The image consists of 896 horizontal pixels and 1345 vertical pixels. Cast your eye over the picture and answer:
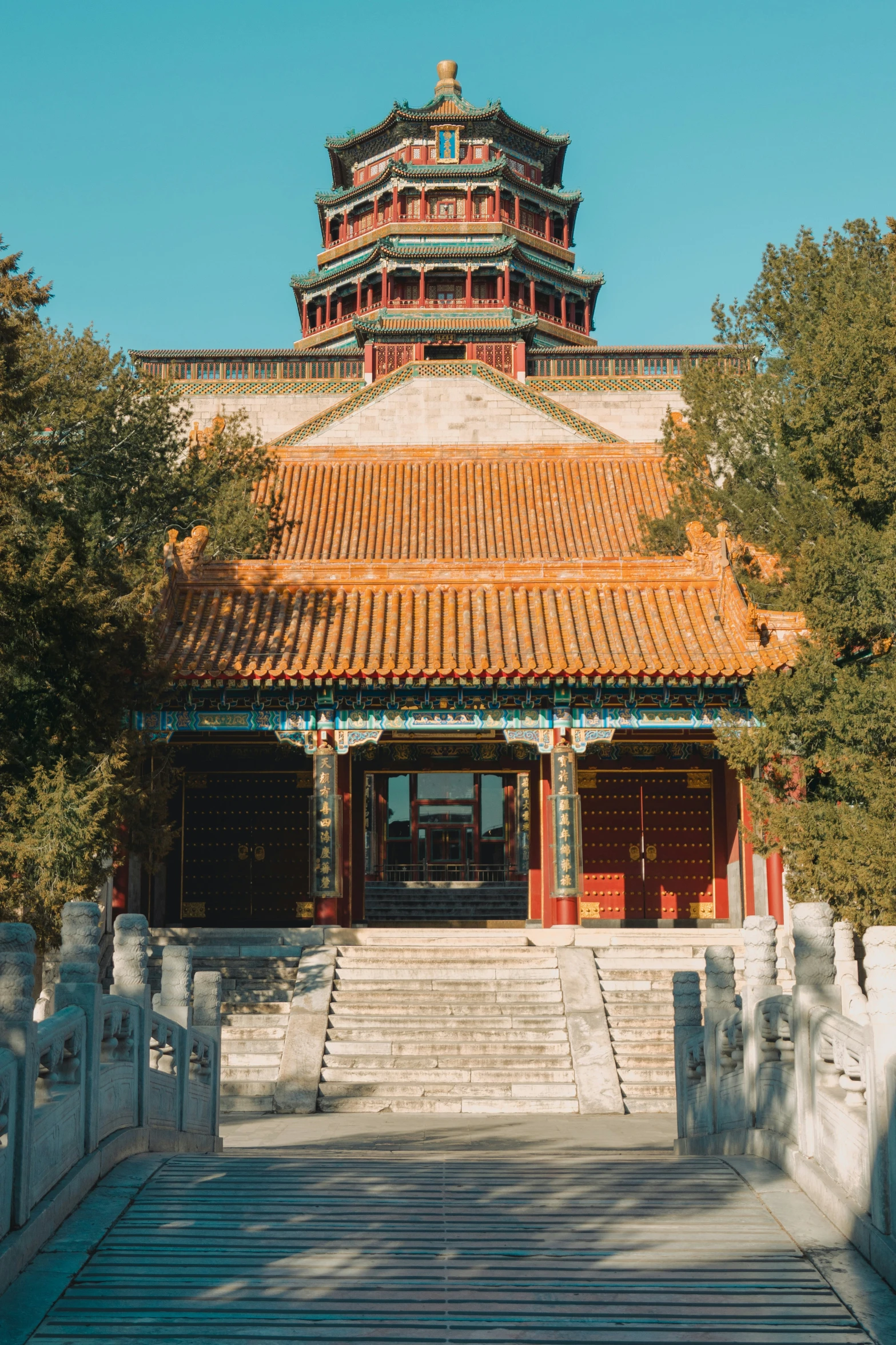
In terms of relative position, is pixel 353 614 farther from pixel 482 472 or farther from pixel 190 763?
pixel 482 472

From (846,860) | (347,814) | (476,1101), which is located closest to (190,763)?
(347,814)

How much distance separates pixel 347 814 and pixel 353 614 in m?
2.83

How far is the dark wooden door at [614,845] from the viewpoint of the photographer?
65.2ft

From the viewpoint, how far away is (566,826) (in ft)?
57.2

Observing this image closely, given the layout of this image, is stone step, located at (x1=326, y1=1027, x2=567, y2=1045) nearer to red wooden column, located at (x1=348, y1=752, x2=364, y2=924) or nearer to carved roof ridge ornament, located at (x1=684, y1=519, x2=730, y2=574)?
red wooden column, located at (x1=348, y1=752, x2=364, y2=924)

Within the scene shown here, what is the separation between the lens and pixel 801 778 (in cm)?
1675

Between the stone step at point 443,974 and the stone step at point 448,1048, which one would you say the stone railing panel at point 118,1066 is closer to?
the stone step at point 448,1048

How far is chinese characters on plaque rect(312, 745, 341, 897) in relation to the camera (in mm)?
17422

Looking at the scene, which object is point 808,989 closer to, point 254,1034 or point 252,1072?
point 252,1072

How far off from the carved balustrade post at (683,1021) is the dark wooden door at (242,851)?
9527 mm

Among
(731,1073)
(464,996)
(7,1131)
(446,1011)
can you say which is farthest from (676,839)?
(7,1131)

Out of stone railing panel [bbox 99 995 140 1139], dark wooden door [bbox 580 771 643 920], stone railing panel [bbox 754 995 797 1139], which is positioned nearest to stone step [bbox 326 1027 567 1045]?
dark wooden door [bbox 580 771 643 920]

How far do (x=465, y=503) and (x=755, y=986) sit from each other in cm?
1843

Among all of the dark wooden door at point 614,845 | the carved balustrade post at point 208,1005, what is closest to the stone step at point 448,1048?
the carved balustrade post at point 208,1005
